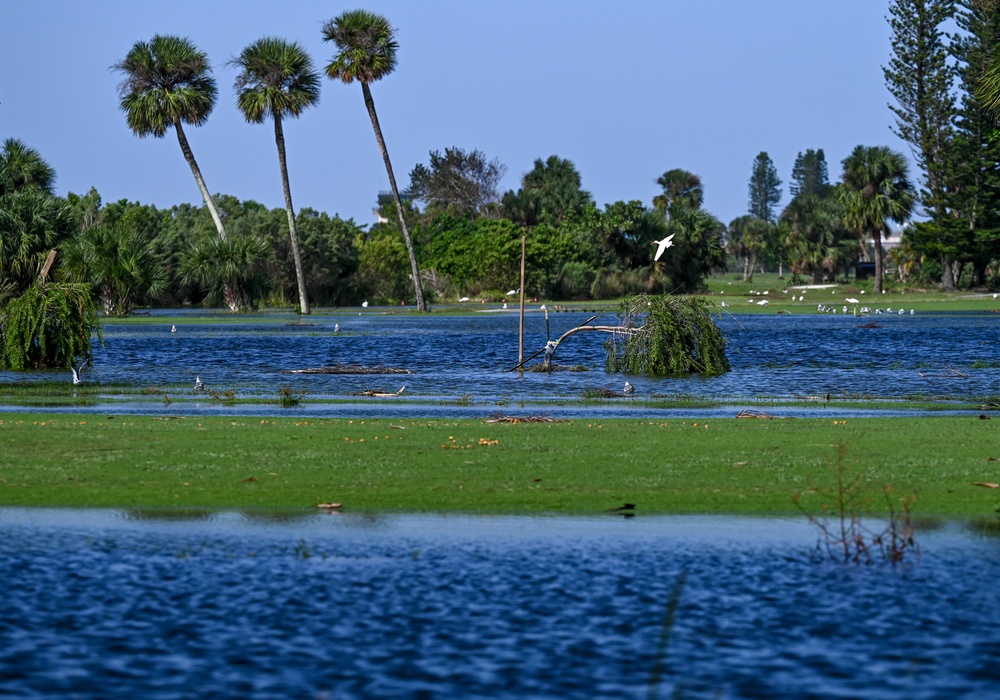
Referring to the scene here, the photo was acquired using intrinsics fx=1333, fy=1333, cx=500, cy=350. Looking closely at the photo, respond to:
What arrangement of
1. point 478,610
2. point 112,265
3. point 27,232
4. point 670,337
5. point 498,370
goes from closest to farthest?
1. point 478,610
2. point 670,337
3. point 498,370
4. point 27,232
5. point 112,265

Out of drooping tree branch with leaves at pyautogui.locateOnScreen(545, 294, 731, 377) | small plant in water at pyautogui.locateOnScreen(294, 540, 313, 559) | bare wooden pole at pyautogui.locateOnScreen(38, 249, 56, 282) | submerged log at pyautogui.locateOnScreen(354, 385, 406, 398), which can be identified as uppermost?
bare wooden pole at pyautogui.locateOnScreen(38, 249, 56, 282)

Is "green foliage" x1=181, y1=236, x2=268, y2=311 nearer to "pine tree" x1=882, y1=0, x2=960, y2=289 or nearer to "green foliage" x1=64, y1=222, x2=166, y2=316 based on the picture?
"green foliage" x1=64, y1=222, x2=166, y2=316

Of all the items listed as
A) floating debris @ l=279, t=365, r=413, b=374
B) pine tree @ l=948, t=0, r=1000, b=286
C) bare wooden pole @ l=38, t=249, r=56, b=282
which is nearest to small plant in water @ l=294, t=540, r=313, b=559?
bare wooden pole @ l=38, t=249, r=56, b=282

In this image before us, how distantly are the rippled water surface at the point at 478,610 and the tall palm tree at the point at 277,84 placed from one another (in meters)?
73.1

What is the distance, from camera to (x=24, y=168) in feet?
281

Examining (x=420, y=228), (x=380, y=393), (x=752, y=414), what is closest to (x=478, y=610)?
(x=752, y=414)

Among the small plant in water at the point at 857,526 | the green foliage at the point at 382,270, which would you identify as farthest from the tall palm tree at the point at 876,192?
the small plant in water at the point at 857,526

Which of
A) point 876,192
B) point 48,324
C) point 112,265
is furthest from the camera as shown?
point 876,192

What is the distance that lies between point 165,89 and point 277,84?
8.36m

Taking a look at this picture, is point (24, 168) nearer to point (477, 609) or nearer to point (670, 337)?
point (670, 337)

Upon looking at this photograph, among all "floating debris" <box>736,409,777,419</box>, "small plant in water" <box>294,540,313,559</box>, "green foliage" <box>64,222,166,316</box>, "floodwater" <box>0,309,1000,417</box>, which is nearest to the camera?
"small plant in water" <box>294,540,313,559</box>

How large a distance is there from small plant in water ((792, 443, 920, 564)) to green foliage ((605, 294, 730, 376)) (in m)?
19.6

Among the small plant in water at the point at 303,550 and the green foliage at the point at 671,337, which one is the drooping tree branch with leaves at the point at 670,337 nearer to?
the green foliage at the point at 671,337

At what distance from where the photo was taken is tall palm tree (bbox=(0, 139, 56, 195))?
85.1 meters
